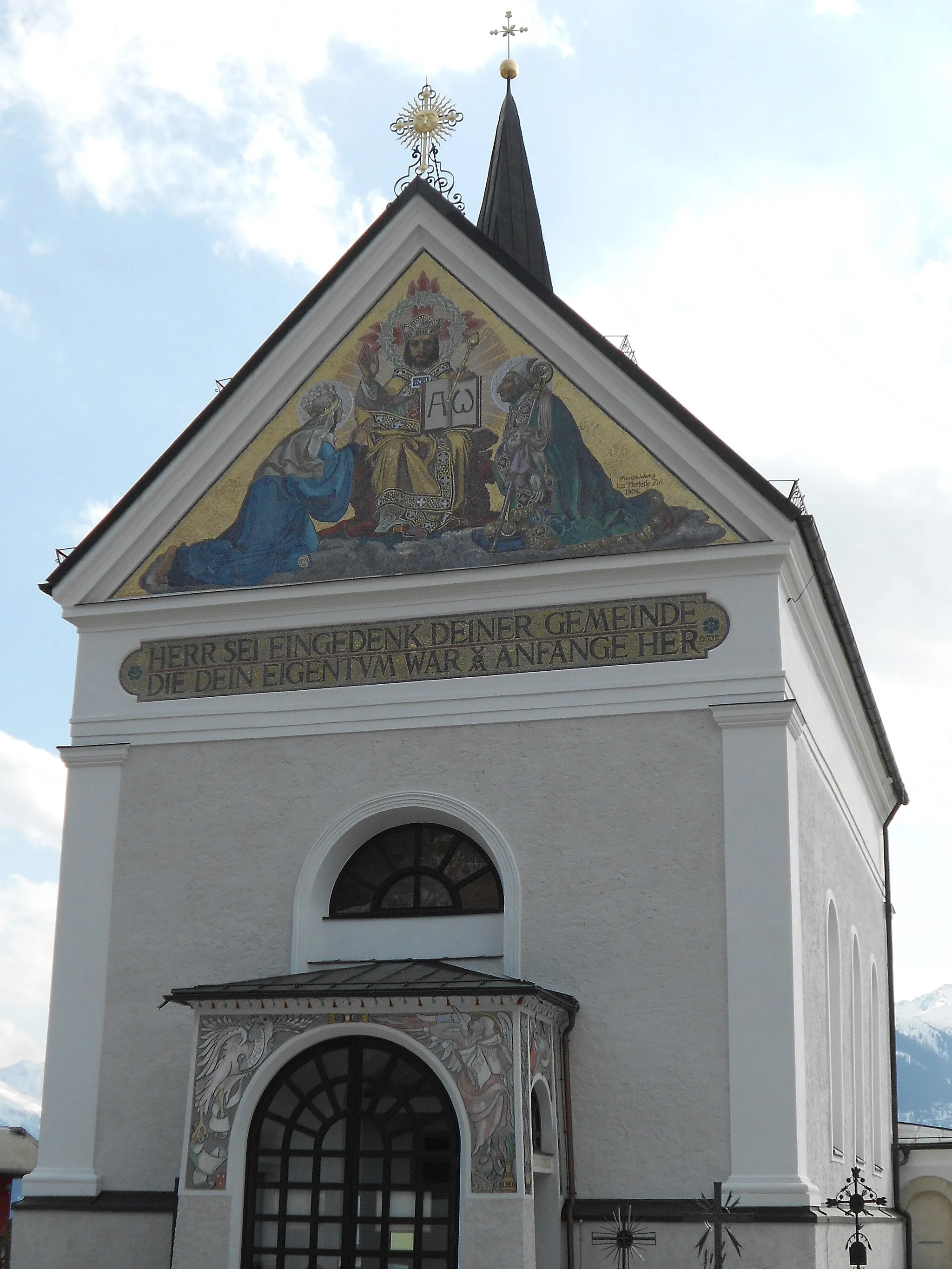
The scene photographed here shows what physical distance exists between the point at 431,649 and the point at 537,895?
8.05 feet

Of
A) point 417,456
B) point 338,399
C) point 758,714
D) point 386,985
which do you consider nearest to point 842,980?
point 758,714

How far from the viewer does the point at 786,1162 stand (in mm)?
12828

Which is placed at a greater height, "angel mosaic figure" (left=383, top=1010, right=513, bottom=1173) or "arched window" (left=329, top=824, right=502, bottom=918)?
"arched window" (left=329, top=824, right=502, bottom=918)

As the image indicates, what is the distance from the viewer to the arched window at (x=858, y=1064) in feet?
58.2

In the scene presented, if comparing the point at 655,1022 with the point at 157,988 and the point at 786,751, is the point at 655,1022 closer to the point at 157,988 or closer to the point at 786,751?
the point at 786,751

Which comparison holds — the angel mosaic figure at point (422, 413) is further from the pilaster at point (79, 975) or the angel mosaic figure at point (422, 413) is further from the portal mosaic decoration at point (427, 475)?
the pilaster at point (79, 975)

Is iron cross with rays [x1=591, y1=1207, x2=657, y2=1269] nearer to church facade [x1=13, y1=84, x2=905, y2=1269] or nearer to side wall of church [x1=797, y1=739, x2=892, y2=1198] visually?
church facade [x1=13, y1=84, x2=905, y2=1269]

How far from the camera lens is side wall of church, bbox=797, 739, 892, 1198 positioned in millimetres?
14391

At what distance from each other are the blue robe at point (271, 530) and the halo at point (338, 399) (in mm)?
316

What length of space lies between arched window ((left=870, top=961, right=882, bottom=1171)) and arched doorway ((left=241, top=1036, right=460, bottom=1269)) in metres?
8.41

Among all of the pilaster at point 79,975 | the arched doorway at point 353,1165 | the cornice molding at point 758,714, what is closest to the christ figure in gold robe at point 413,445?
the cornice molding at point 758,714

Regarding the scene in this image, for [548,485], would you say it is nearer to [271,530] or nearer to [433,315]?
[433,315]

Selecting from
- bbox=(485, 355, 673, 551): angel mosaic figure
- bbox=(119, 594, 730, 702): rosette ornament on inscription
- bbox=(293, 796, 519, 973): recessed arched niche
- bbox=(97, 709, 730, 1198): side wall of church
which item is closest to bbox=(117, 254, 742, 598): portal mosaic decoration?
bbox=(485, 355, 673, 551): angel mosaic figure

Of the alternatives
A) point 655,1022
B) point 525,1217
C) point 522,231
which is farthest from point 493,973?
point 522,231
